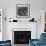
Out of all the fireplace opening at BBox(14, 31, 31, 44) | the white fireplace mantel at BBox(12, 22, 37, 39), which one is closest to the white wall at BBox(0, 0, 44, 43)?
the white fireplace mantel at BBox(12, 22, 37, 39)

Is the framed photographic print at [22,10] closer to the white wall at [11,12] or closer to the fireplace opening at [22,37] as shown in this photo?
the white wall at [11,12]

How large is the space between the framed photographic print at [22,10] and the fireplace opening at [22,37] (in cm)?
105

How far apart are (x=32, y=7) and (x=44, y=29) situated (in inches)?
58.9

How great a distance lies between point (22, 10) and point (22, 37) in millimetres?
A: 1658

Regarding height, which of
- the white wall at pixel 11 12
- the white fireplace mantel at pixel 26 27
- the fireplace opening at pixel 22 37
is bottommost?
the fireplace opening at pixel 22 37

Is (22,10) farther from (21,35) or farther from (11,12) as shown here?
(21,35)

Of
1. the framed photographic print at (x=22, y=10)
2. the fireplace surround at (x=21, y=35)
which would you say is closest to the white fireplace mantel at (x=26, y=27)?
the fireplace surround at (x=21, y=35)

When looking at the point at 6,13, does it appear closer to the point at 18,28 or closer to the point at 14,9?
the point at 14,9

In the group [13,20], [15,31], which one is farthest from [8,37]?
[13,20]

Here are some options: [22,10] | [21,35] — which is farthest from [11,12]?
[21,35]

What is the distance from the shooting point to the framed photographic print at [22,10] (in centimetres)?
815

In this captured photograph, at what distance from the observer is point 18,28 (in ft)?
26.8

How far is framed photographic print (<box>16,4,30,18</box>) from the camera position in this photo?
8.15 meters

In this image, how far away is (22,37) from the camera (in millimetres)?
8359
